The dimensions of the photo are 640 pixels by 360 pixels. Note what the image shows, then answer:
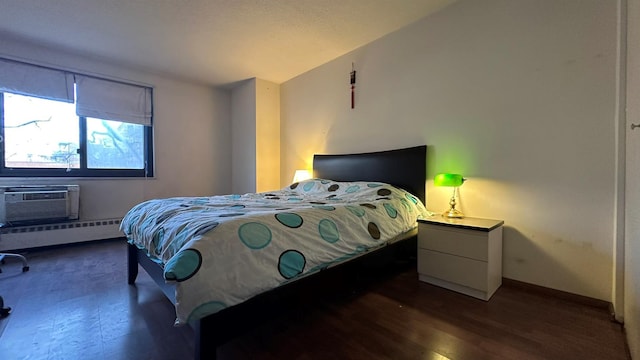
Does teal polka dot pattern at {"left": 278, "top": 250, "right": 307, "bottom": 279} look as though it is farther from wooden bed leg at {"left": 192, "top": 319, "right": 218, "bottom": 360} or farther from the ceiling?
the ceiling

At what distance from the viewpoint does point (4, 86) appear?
2.90 metres

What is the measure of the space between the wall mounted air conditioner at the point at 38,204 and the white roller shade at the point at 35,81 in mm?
1113

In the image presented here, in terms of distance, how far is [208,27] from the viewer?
266 centimetres

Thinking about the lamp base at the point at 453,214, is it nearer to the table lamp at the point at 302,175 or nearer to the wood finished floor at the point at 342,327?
the wood finished floor at the point at 342,327

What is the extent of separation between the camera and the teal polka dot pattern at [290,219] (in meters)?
1.40

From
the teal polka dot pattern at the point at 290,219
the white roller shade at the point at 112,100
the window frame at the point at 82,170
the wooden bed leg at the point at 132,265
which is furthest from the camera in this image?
the white roller shade at the point at 112,100

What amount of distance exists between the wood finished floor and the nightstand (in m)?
0.10

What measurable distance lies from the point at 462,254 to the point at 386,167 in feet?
3.82

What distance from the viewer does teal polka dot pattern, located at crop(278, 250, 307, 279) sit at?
1256mm

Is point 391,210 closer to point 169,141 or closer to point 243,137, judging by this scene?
point 243,137

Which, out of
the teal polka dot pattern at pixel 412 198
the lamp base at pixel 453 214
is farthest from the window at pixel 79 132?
the lamp base at pixel 453 214

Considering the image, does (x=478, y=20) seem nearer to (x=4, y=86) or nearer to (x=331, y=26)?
(x=331, y=26)

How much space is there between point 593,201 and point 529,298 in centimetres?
79

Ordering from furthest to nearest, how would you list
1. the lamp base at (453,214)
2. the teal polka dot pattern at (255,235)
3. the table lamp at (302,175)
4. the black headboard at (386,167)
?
the table lamp at (302,175)
the black headboard at (386,167)
the lamp base at (453,214)
the teal polka dot pattern at (255,235)
